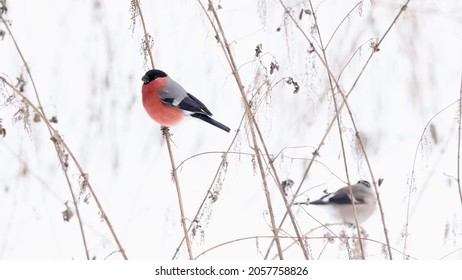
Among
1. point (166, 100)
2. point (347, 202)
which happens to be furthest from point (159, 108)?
point (347, 202)

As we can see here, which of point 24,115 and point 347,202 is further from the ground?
point 347,202

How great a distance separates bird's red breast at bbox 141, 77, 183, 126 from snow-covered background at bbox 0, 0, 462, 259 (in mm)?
64

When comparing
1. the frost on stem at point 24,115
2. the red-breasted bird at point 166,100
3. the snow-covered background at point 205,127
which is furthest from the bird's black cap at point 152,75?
the frost on stem at point 24,115

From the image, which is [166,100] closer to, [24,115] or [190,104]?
[190,104]

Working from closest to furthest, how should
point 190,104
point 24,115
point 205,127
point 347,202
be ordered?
point 24,115
point 190,104
point 347,202
point 205,127

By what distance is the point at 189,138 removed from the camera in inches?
153

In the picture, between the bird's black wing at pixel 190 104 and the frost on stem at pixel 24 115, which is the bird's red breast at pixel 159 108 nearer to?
the bird's black wing at pixel 190 104

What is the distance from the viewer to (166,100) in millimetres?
2826

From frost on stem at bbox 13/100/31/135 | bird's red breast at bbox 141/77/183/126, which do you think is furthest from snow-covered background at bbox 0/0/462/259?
frost on stem at bbox 13/100/31/135

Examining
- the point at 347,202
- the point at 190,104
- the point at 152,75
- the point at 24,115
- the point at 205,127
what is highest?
the point at 205,127

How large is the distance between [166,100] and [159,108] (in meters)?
0.05

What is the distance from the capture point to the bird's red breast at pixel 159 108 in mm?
2840

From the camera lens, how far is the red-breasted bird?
280 cm

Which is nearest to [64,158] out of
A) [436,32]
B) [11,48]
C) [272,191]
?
[272,191]
